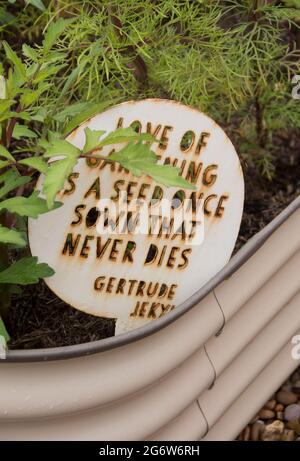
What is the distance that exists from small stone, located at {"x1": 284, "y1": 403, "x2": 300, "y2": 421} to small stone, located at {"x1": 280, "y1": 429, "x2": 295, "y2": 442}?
4 centimetres

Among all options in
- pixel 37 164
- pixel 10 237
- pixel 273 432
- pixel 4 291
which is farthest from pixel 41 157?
pixel 273 432

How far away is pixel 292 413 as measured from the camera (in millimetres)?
1653

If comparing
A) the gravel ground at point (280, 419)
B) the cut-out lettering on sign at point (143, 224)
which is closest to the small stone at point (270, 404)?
the gravel ground at point (280, 419)

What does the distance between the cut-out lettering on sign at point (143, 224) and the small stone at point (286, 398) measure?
53 cm

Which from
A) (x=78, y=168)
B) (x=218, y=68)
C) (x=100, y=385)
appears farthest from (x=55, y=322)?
(x=218, y=68)

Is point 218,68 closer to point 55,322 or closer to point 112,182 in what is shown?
point 112,182

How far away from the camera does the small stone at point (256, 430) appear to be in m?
1.62

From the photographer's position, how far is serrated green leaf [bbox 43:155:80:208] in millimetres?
956

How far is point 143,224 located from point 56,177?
282 mm

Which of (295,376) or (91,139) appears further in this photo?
(295,376)

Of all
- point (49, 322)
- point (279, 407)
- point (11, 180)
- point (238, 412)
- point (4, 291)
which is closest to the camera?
point (11, 180)

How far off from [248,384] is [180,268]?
397 mm

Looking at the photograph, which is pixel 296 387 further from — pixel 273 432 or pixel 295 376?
pixel 273 432

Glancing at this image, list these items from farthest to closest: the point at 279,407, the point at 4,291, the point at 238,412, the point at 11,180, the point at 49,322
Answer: the point at 279,407
the point at 238,412
the point at 49,322
the point at 4,291
the point at 11,180
